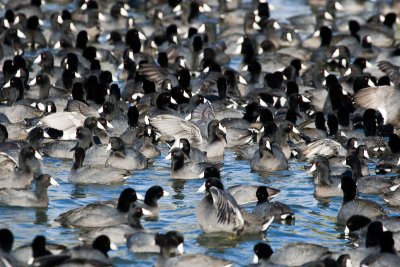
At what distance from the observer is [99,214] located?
51.5 feet

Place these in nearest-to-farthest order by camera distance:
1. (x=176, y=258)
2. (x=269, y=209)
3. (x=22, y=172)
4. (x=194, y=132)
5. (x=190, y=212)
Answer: (x=176, y=258)
(x=269, y=209)
(x=190, y=212)
(x=22, y=172)
(x=194, y=132)

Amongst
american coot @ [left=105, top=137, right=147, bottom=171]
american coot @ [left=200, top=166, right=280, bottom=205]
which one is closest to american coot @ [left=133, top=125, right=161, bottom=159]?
american coot @ [left=105, top=137, right=147, bottom=171]

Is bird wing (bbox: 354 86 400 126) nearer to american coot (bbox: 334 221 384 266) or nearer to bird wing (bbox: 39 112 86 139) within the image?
bird wing (bbox: 39 112 86 139)

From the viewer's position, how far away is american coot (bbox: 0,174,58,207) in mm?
16594

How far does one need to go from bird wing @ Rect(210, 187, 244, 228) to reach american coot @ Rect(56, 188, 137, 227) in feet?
4.44

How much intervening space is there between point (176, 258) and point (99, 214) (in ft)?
7.66

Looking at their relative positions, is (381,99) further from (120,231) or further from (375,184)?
(120,231)

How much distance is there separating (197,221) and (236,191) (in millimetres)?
1621

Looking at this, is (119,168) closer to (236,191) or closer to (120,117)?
(236,191)

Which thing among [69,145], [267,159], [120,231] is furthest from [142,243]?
[69,145]

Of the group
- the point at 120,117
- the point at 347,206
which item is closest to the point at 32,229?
the point at 347,206

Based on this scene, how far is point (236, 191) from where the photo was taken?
1725 cm

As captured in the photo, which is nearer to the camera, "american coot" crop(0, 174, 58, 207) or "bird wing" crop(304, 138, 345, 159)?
"american coot" crop(0, 174, 58, 207)

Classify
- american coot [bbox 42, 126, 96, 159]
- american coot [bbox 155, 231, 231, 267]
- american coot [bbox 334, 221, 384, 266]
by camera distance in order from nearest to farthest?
american coot [bbox 155, 231, 231, 267]
american coot [bbox 334, 221, 384, 266]
american coot [bbox 42, 126, 96, 159]
